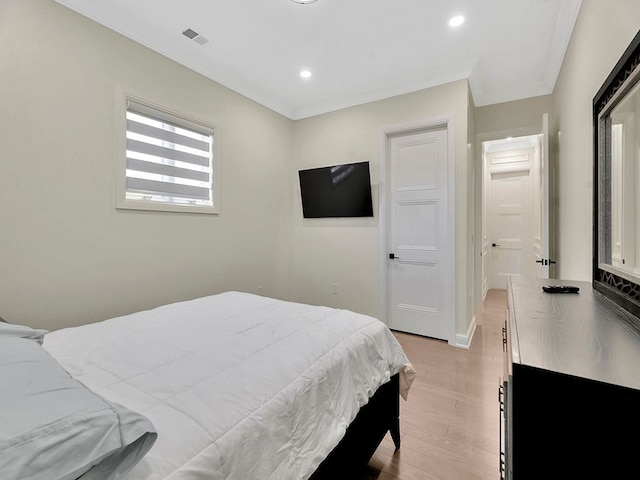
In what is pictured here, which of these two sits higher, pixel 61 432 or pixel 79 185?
pixel 79 185

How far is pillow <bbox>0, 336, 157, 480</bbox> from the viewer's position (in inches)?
20.7

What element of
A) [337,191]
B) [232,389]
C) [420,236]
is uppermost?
[337,191]

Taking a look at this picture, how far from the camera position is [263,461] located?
0.84m

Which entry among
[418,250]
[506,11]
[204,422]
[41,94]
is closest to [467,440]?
[204,422]

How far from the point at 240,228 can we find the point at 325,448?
264cm

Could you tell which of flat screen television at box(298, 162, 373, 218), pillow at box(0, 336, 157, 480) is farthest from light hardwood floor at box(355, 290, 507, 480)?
flat screen television at box(298, 162, 373, 218)

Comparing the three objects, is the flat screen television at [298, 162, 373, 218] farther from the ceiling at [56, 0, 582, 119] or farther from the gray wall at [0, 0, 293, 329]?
the gray wall at [0, 0, 293, 329]

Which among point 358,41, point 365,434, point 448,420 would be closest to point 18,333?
point 365,434

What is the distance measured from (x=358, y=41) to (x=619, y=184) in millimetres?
2272

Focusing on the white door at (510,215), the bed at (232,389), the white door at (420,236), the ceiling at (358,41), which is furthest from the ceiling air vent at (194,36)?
the white door at (510,215)

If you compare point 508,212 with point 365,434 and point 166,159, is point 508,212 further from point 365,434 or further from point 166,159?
point 166,159

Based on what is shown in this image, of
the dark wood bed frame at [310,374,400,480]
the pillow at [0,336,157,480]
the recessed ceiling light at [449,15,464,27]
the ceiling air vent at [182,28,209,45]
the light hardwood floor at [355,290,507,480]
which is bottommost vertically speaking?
the light hardwood floor at [355,290,507,480]

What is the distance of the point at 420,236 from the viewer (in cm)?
338

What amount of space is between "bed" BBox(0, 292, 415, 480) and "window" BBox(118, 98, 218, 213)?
1213 millimetres
